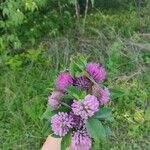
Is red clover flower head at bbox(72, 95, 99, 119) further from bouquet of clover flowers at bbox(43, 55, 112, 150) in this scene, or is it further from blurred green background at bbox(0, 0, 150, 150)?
blurred green background at bbox(0, 0, 150, 150)

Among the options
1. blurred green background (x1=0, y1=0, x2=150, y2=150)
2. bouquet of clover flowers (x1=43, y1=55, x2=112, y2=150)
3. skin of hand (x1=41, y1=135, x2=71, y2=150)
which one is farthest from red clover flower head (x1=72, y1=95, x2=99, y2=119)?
blurred green background (x1=0, y1=0, x2=150, y2=150)

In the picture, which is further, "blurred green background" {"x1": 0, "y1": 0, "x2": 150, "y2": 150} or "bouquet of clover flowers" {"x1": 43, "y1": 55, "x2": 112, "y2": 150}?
"blurred green background" {"x1": 0, "y1": 0, "x2": 150, "y2": 150}

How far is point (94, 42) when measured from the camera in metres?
4.10

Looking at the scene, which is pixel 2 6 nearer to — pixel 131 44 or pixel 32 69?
pixel 32 69

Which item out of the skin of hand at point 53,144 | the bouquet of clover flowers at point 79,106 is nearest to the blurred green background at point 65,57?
the skin of hand at point 53,144

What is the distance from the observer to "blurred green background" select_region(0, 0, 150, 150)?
3.30m

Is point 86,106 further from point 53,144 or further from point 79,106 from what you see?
point 53,144

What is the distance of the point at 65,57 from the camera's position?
153 inches

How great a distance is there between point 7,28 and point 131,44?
3.42 feet

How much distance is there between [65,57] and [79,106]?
2.01 metres

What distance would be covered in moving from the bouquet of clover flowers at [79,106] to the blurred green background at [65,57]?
1.14 metres

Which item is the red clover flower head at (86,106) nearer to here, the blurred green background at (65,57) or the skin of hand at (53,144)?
the skin of hand at (53,144)

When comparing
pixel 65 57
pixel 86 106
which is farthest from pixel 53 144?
pixel 65 57

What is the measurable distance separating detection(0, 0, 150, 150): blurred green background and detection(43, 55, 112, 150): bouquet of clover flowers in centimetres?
114
